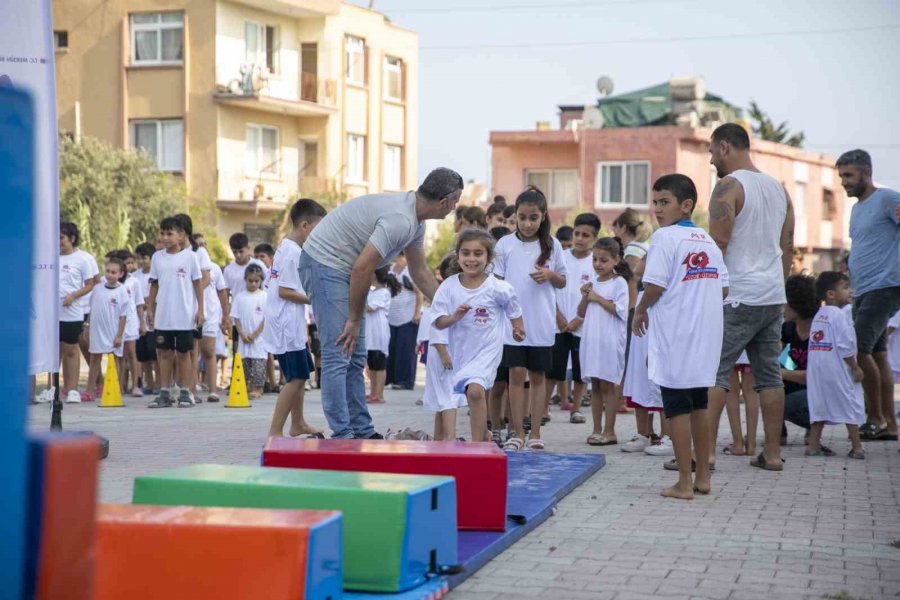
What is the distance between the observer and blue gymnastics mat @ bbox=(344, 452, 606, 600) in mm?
5375

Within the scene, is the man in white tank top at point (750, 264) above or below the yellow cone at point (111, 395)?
above

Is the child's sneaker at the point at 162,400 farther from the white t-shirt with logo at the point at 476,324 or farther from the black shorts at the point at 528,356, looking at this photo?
the white t-shirt with logo at the point at 476,324

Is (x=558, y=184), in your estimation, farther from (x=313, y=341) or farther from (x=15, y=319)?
(x=15, y=319)

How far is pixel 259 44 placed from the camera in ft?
144

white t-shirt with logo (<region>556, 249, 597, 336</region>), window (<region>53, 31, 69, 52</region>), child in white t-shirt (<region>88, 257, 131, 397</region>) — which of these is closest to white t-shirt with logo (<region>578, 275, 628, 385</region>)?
white t-shirt with logo (<region>556, 249, 597, 336</region>)

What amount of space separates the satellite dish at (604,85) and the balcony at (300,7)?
14.5 metres

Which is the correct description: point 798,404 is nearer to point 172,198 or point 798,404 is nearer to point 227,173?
point 172,198

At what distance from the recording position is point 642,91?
176ft

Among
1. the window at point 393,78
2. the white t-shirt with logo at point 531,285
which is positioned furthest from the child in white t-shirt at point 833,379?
the window at point 393,78

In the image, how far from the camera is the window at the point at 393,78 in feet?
163

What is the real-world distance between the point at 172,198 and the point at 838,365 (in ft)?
101

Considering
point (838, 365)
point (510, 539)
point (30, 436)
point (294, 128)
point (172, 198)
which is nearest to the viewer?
point (30, 436)

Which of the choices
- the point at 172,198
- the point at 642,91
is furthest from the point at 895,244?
the point at 642,91

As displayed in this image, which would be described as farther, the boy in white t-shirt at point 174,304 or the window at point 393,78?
the window at point 393,78
